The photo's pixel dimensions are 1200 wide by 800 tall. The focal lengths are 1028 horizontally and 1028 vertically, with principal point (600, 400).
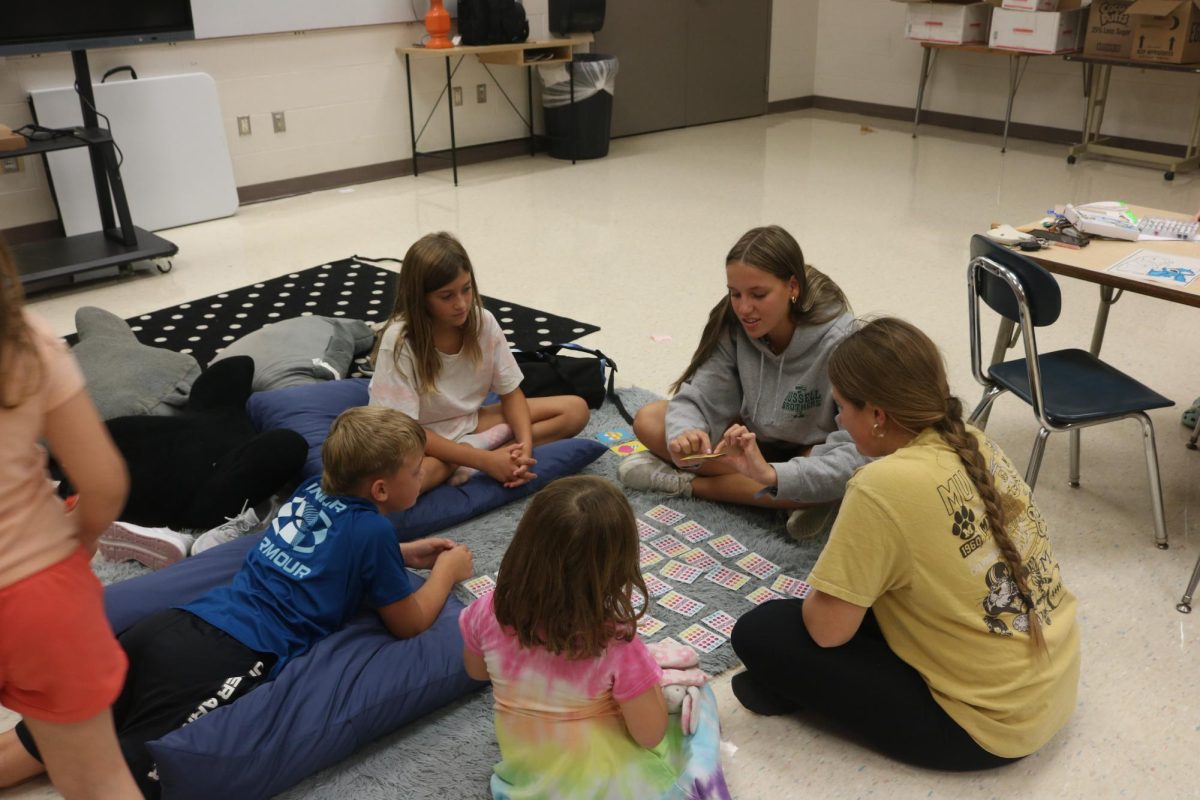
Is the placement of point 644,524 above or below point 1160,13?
below

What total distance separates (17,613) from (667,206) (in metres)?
4.65

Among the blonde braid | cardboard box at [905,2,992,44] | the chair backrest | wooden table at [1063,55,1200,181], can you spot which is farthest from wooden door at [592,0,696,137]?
the blonde braid

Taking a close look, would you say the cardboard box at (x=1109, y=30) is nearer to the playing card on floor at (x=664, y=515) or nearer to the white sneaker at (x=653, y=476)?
the white sneaker at (x=653, y=476)

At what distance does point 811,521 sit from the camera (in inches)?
98.3

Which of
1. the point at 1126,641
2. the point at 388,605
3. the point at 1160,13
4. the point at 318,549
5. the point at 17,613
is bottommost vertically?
the point at 1126,641

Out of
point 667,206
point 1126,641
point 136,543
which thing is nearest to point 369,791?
point 136,543

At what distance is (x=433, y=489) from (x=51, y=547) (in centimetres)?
130

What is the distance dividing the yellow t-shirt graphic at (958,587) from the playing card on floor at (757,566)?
1.95ft

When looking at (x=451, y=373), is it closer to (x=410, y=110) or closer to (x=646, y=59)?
(x=410, y=110)

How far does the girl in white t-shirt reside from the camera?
7.95 ft

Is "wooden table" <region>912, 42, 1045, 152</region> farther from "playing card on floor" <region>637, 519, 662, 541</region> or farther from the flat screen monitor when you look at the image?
"playing card on floor" <region>637, 519, 662, 541</region>

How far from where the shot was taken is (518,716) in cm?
163

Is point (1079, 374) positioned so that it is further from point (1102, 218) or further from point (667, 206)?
point (667, 206)

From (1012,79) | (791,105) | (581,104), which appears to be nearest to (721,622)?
(581,104)
